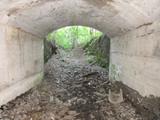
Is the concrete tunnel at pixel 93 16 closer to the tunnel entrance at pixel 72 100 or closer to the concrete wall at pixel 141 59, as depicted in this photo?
the concrete wall at pixel 141 59

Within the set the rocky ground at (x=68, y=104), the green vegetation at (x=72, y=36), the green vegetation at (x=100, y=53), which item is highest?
the green vegetation at (x=72, y=36)

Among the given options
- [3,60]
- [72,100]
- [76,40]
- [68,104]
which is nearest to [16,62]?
[3,60]

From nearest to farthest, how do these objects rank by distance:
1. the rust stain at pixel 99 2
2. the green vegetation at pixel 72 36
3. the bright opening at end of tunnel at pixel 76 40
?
the rust stain at pixel 99 2
the bright opening at end of tunnel at pixel 76 40
the green vegetation at pixel 72 36

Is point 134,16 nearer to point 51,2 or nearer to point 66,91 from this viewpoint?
point 51,2

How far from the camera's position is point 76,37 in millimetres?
16938

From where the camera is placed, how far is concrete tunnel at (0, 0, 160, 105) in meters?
3.72

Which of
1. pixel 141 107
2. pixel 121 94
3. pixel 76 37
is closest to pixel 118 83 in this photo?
pixel 121 94

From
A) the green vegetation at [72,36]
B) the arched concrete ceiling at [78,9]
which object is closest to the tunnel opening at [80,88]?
the arched concrete ceiling at [78,9]

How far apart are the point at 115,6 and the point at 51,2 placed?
115 centimetres

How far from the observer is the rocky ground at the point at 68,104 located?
4.56m

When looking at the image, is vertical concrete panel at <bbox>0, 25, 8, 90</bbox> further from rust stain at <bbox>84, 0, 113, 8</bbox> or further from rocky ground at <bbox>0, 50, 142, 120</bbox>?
rust stain at <bbox>84, 0, 113, 8</bbox>

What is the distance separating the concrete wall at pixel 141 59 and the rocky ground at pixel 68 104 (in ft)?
2.21

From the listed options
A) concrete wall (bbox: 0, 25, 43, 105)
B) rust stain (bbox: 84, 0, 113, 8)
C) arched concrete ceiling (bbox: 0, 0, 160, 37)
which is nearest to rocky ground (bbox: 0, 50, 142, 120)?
concrete wall (bbox: 0, 25, 43, 105)

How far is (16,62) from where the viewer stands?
17.0ft
